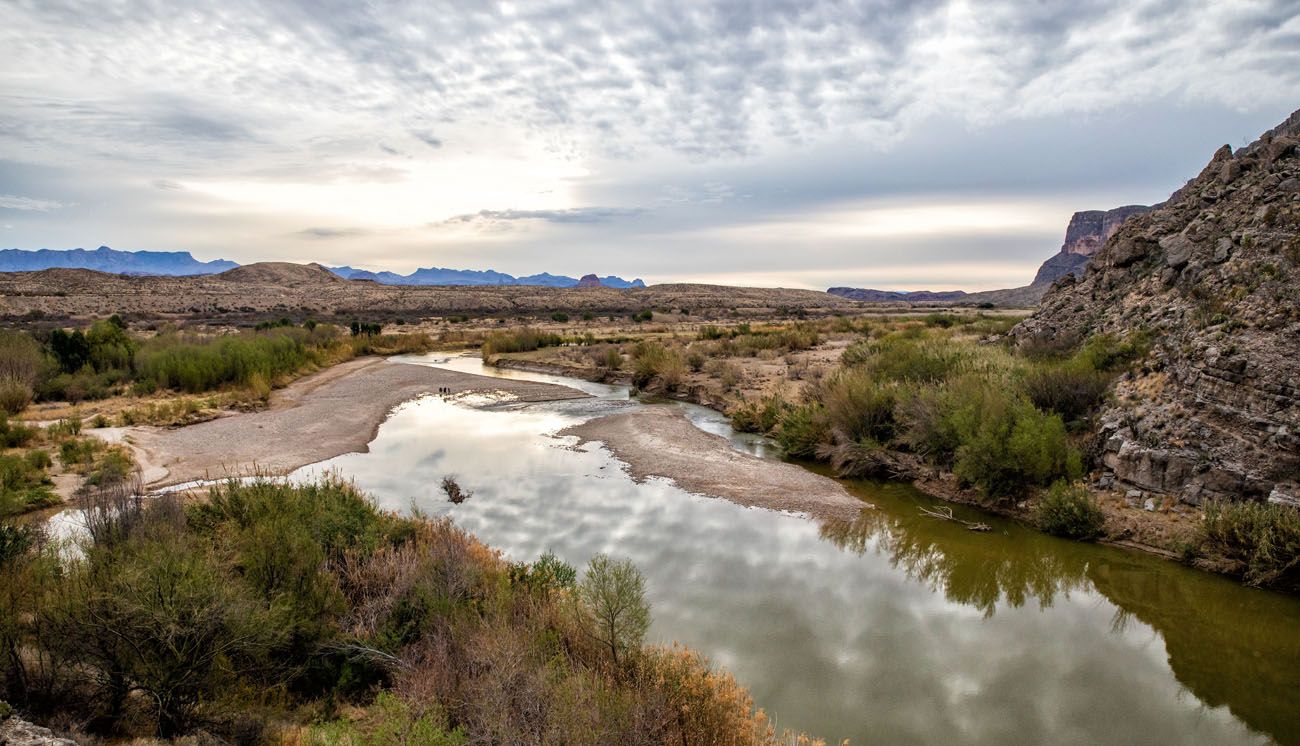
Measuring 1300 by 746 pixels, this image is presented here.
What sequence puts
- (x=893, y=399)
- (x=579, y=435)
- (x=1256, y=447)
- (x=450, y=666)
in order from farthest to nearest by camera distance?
(x=579, y=435)
(x=893, y=399)
(x=1256, y=447)
(x=450, y=666)

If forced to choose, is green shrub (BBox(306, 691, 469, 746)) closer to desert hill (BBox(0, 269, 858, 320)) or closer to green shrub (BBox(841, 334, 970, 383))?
green shrub (BBox(841, 334, 970, 383))

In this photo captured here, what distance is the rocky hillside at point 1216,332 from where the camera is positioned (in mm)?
9016

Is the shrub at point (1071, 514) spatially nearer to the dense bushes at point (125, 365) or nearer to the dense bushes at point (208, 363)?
the dense bushes at point (125, 365)

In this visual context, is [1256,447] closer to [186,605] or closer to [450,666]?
[450,666]

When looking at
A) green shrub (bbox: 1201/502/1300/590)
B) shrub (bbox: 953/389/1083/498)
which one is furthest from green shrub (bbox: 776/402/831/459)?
green shrub (bbox: 1201/502/1300/590)

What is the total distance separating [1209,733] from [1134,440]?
5967 millimetres

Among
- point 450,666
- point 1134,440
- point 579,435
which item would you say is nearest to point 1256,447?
point 1134,440

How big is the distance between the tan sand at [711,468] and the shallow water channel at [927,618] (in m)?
0.58

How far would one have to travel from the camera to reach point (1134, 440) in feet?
34.3

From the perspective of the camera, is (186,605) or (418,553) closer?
(186,605)

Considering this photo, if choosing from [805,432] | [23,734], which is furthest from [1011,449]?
[23,734]

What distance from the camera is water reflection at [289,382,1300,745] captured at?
5883 millimetres

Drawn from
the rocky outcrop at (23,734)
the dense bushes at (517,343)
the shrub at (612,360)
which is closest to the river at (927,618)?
the rocky outcrop at (23,734)

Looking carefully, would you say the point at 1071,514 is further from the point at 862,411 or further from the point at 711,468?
the point at 711,468
